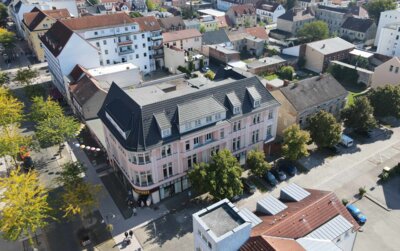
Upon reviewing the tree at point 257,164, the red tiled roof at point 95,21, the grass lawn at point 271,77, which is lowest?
the grass lawn at point 271,77

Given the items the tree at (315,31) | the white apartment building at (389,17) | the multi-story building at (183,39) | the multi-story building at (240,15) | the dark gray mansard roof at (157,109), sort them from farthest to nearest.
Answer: the multi-story building at (240,15)
the tree at (315,31)
the white apartment building at (389,17)
the multi-story building at (183,39)
the dark gray mansard roof at (157,109)

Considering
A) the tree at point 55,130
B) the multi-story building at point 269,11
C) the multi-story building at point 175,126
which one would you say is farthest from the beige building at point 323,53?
the tree at point 55,130

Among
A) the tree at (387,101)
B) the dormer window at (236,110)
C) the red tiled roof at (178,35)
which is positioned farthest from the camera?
the red tiled roof at (178,35)

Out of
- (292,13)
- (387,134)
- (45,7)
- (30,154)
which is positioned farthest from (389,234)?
(45,7)

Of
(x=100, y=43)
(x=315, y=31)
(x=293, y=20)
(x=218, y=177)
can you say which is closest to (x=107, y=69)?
(x=100, y=43)

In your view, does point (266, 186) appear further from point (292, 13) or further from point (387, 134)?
point (292, 13)

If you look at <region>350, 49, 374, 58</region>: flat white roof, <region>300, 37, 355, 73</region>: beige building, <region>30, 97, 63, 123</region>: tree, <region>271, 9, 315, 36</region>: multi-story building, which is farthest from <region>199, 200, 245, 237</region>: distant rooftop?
<region>271, 9, 315, 36</region>: multi-story building

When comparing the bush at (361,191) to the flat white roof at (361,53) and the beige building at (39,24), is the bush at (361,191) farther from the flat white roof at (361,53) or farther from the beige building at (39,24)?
the beige building at (39,24)
